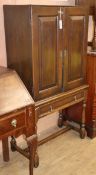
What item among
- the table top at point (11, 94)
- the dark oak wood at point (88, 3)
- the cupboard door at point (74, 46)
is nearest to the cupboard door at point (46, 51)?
the cupboard door at point (74, 46)

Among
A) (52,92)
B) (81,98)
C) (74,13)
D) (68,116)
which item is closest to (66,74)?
(52,92)

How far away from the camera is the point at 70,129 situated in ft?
9.99

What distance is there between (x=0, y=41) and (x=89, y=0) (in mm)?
1212

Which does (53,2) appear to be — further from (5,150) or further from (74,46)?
(5,150)

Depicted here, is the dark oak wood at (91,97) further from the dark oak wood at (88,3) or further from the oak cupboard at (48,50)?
the dark oak wood at (88,3)

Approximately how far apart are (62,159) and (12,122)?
3.48 ft

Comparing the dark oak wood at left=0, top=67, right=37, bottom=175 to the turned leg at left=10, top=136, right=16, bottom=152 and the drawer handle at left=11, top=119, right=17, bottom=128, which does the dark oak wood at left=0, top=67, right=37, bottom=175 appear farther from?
the turned leg at left=10, top=136, right=16, bottom=152

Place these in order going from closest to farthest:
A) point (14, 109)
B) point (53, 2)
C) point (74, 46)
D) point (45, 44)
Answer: point (14, 109), point (45, 44), point (74, 46), point (53, 2)

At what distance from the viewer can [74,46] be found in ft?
7.75

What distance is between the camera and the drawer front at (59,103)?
2215 mm

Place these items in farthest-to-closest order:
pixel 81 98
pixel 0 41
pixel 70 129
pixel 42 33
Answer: pixel 70 129
pixel 81 98
pixel 0 41
pixel 42 33

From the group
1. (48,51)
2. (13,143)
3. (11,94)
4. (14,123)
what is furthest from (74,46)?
(13,143)

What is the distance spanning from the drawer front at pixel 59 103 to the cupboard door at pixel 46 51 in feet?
0.35

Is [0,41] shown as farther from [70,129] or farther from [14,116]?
[70,129]
